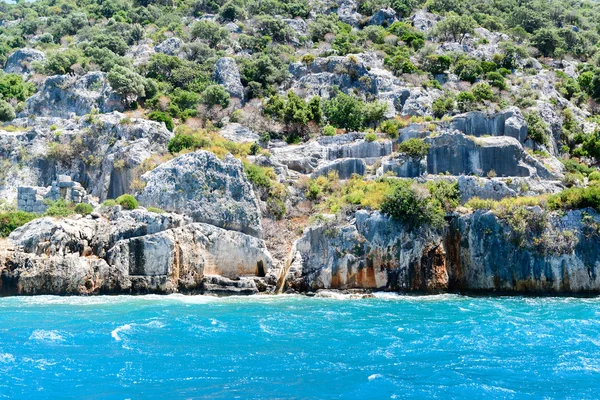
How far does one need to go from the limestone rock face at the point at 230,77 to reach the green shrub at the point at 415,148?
94.6 feet

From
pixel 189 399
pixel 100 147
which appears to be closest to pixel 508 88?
pixel 100 147

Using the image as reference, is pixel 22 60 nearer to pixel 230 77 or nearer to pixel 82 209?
pixel 230 77

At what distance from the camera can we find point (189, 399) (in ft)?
52.2

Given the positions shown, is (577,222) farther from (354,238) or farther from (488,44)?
(488,44)

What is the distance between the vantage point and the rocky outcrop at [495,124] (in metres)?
52.8

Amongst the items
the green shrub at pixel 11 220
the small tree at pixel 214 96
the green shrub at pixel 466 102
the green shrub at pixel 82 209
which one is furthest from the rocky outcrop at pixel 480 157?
the green shrub at pixel 11 220

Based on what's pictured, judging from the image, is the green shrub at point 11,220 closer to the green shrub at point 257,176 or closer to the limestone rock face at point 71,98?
the green shrub at point 257,176

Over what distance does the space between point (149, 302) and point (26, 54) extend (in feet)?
204

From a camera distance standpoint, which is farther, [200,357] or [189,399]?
[200,357]

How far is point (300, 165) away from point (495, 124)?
1977 centimetres

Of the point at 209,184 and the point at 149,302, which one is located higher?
the point at 209,184

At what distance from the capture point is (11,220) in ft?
135

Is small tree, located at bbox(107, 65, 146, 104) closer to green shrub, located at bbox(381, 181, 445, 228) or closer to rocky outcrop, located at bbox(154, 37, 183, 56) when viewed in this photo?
rocky outcrop, located at bbox(154, 37, 183, 56)

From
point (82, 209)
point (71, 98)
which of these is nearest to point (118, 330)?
point (82, 209)
